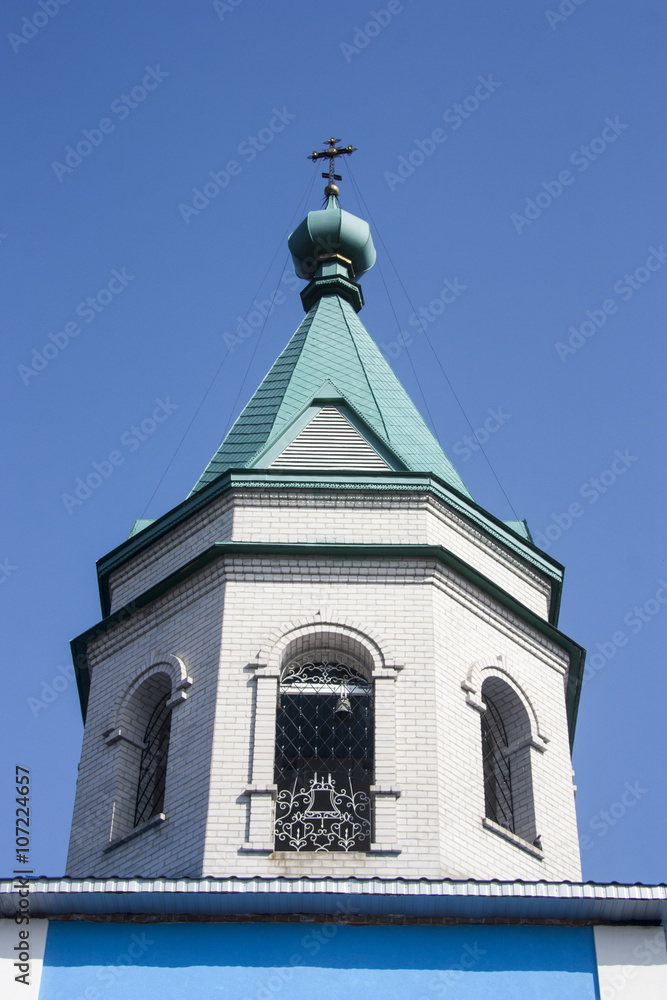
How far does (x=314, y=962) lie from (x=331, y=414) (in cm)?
837

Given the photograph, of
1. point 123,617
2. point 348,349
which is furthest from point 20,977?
point 348,349

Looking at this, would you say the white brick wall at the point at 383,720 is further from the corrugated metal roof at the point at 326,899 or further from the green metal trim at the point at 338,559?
the corrugated metal roof at the point at 326,899

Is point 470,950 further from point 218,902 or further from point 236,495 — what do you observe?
point 236,495

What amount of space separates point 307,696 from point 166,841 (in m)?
2.02

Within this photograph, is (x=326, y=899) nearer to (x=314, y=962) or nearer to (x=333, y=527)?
(x=314, y=962)

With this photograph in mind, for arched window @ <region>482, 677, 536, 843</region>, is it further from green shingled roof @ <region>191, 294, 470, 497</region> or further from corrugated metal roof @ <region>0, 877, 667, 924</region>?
corrugated metal roof @ <region>0, 877, 667, 924</region>

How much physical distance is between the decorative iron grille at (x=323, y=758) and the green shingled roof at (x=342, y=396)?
305 centimetres

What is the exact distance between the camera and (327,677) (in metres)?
16.5

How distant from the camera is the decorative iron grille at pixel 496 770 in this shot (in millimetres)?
16656

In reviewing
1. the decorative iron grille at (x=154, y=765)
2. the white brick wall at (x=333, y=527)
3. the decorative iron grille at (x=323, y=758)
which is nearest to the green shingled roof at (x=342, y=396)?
the white brick wall at (x=333, y=527)

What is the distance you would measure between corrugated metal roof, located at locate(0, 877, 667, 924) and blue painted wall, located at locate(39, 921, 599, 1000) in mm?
123

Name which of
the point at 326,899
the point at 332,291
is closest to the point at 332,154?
the point at 332,291

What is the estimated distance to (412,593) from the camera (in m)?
17.0

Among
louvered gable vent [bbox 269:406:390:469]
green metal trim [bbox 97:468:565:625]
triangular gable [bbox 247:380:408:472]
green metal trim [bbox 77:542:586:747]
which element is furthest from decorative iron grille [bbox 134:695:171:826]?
louvered gable vent [bbox 269:406:390:469]
